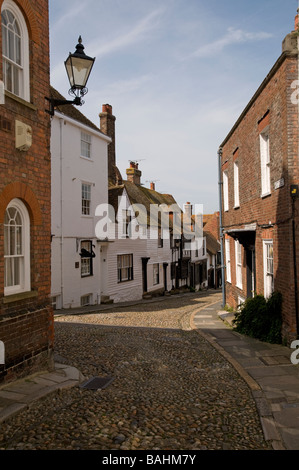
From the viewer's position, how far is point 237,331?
1180 cm

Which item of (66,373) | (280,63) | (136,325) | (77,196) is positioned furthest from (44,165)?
(77,196)

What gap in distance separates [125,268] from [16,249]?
17.6m

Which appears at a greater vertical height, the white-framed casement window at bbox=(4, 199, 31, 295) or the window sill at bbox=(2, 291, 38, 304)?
the white-framed casement window at bbox=(4, 199, 31, 295)

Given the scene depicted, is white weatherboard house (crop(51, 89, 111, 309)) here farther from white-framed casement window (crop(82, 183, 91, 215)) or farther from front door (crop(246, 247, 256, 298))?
front door (crop(246, 247, 256, 298))

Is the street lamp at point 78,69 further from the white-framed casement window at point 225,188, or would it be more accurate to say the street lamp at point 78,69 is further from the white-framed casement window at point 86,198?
the white-framed casement window at point 86,198

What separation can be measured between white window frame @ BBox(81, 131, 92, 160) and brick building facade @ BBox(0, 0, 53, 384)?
1259 cm

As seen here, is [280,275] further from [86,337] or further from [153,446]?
Answer: [153,446]

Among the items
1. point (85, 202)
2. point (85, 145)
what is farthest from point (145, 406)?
point (85, 145)

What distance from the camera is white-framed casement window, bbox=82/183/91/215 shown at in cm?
1967

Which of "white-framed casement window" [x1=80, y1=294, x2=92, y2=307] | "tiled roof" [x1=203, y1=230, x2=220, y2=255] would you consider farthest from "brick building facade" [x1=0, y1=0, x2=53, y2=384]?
"tiled roof" [x1=203, y1=230, x2=220, y2=255]

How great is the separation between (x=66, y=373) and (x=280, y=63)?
8.51 meters

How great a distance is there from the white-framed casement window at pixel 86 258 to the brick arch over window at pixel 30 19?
13053mm

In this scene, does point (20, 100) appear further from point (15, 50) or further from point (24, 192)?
point (24, 192)

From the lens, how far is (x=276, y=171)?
9.84 m
